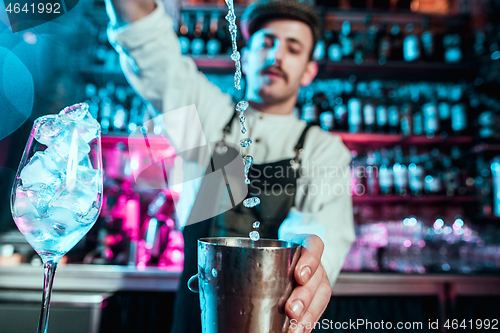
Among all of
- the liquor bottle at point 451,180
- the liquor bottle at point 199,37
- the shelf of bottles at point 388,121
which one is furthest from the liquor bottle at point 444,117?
the liquor bottle at point 199,37

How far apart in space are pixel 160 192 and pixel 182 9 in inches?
57.6

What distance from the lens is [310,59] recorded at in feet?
5.33

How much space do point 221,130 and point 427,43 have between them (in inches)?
81.3

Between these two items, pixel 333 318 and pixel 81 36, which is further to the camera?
pixel 81 36

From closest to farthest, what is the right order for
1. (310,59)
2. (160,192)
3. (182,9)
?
(310,59) < (160,192) < (182,9)

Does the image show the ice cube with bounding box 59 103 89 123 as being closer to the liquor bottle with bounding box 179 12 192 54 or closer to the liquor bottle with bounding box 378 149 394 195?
the liquor bottle with bounding box 179 12 192 54

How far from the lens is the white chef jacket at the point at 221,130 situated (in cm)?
107

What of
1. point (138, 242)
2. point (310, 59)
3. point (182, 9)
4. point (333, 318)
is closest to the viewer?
point (310, 59)

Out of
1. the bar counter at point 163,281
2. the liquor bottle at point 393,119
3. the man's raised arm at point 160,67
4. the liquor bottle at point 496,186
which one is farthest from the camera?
the liquor bottle at point 393,119

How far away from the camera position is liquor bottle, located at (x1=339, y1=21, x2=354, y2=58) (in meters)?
2.54

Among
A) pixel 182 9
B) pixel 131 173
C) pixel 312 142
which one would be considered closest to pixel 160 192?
pixel 131 173

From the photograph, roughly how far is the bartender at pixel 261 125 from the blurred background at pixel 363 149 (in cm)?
59

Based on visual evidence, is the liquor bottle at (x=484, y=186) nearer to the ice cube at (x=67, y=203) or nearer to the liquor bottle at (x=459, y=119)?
the liquor bottle at (x=459, y=119)

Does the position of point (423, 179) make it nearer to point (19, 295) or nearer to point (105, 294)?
point (105, 294)
